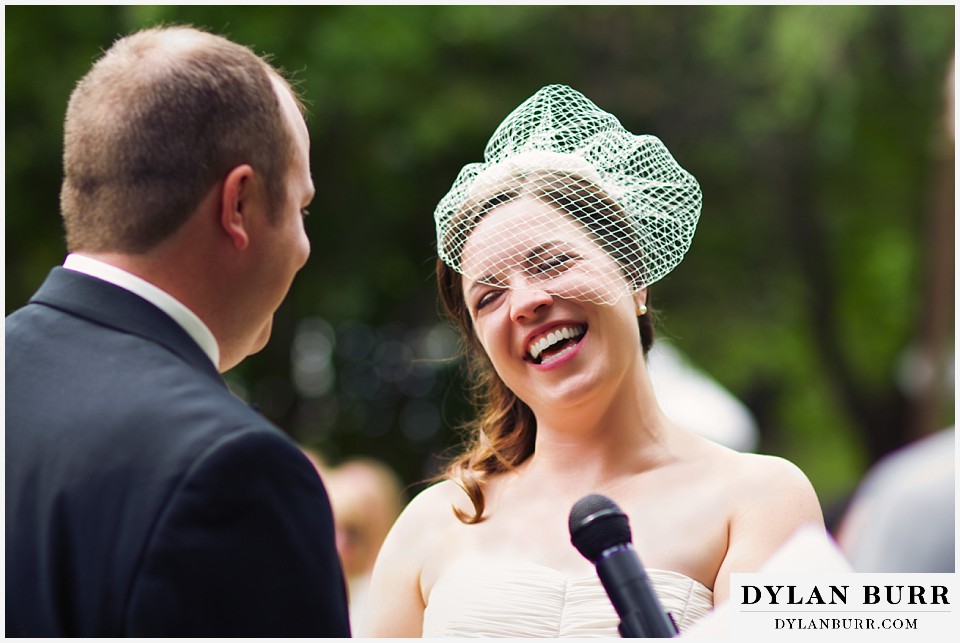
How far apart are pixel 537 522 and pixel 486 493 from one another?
24cm

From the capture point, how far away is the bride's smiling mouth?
3.17 m

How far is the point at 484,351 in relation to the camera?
3477mm

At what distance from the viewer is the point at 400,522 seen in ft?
11.1

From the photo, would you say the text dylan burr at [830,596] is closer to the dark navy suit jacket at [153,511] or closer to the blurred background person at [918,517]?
the blurred background person at [918,517]

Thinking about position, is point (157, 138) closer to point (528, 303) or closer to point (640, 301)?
point (528, 303)

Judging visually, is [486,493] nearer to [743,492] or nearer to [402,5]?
[743,492]

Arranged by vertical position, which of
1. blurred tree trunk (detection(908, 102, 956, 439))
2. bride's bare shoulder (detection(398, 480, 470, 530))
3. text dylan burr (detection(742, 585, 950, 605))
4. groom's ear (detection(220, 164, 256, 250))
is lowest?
blurred tree trunk (detection(908, 102, 956, 439))

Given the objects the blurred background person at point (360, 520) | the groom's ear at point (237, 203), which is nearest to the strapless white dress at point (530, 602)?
the groom's ear at point (237, 203)

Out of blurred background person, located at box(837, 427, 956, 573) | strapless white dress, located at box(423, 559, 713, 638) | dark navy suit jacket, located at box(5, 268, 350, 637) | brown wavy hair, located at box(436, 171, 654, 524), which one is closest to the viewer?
blurred background person, located at box(837, 427, 956, 573)

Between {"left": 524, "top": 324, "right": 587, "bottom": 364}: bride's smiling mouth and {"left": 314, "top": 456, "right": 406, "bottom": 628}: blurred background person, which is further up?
{"left": 524, "top": 324, "right": 587, "bottom": 364}: bride's smiling mouth

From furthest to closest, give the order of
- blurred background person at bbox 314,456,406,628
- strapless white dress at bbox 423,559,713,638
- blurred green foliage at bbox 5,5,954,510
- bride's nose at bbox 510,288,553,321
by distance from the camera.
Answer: blurred green foliage at bbox 5,5,954,510
blurred background person at bbox 314,456,406,628
bride's nose at bbox 510,288,553,321
strapless white dress at bbox 423,559,713,638

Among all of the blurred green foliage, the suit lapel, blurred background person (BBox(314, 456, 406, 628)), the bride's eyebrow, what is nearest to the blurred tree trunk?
the blurred green foliage

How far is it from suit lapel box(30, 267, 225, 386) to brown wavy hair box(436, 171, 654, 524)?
112 cm

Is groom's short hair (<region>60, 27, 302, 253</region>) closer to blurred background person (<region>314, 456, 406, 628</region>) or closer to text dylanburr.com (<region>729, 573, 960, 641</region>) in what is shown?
text dylanburr.com (<region>729, 573, 960, 641</region>)
